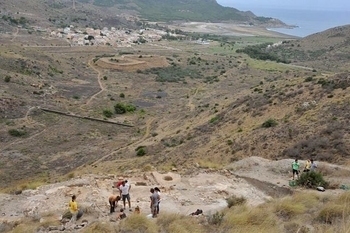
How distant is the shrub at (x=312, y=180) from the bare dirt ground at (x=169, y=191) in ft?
1.81

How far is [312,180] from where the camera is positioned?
54.5ft

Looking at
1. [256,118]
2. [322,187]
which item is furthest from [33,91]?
[322,187]

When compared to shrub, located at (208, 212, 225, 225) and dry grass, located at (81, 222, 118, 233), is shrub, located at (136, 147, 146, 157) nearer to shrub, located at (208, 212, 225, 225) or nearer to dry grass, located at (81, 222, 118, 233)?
shrub, located at (208, 212, 225, 225)

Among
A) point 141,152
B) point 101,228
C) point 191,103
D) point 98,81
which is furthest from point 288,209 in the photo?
point 98,81

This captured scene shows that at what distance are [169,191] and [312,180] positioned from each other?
561 centimetres

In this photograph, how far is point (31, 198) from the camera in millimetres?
15852

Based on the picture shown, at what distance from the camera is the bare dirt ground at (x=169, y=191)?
1402 cm

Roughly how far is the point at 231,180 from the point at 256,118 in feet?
40.7

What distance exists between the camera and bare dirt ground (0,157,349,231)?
14023 mm

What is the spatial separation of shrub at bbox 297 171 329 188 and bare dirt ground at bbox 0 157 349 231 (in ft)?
1.81

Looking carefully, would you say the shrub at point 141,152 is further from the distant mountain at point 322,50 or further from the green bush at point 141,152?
the distant mountain at point 322,50

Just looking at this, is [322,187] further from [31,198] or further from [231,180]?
[31,198]

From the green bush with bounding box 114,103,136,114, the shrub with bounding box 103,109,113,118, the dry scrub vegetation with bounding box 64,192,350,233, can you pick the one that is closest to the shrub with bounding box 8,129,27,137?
the shrub with bounding box 103,109,113,118

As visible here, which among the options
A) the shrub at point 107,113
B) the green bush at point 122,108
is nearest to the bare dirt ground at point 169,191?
the shrub at point 107,113
